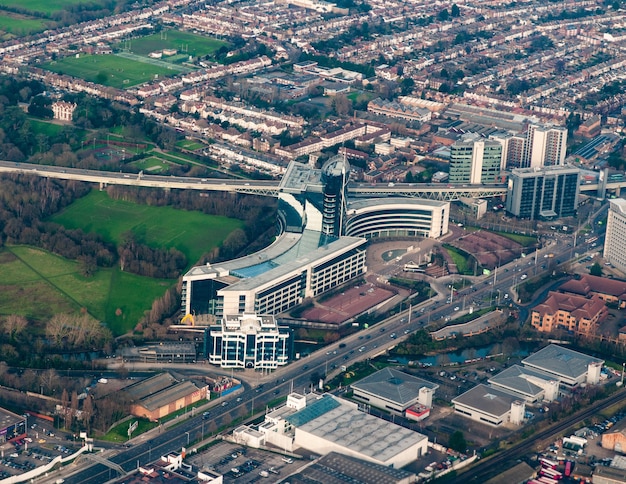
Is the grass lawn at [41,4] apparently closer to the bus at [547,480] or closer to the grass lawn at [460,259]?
the grass lawn at [460,259]

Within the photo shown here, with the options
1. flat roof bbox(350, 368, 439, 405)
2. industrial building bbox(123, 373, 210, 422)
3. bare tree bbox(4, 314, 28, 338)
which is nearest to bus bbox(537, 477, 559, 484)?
flat roof bbox(350, 368, 439, 405)

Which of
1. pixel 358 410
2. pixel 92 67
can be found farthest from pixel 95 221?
pixel 92 67

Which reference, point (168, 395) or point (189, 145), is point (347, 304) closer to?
point (168, 395)

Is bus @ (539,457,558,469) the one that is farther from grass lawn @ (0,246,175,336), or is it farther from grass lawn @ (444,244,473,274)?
grass lawn @ (0,246,175,336)

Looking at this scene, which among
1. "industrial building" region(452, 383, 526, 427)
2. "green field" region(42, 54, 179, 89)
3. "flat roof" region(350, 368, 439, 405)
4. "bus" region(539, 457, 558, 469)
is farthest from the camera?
"green field" region(42, 54, 179, 89)

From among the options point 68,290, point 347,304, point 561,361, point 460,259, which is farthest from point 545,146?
point 68,290

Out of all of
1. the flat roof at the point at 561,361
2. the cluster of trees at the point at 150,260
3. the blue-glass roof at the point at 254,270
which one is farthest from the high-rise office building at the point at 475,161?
the flat roof at the point at 561,361

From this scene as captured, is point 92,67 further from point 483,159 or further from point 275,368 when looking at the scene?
point 275,368
